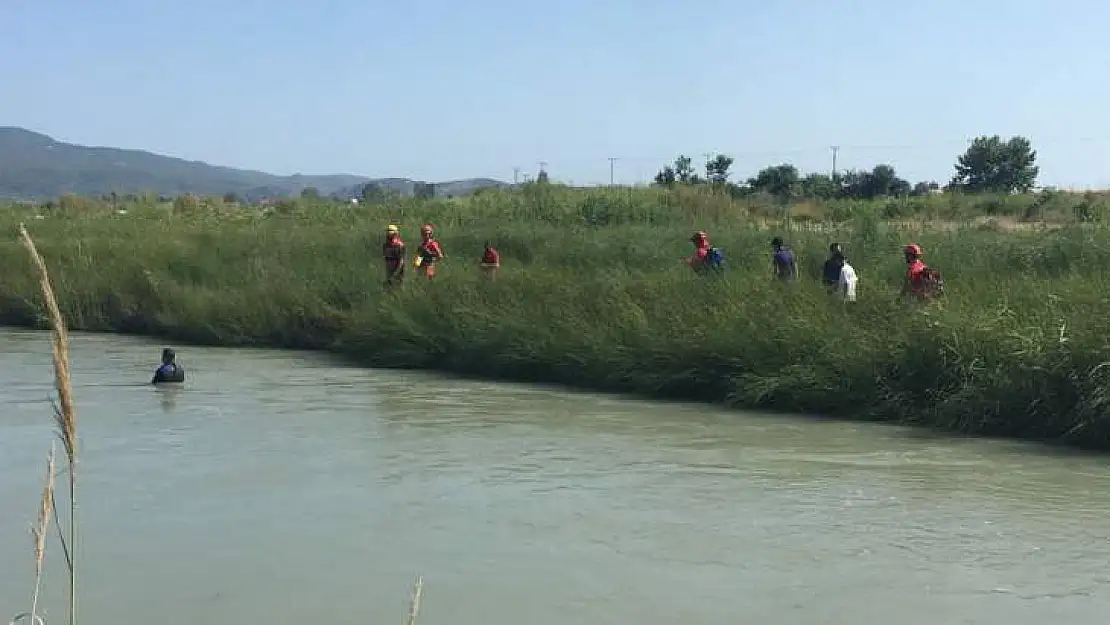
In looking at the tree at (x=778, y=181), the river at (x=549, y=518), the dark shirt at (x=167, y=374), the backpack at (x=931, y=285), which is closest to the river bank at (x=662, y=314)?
the backpack at (x=931, y=285)

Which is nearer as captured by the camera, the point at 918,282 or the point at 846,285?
the point at 918,282

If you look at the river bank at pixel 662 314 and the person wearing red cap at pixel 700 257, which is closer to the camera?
the river bank at pixel 662 314

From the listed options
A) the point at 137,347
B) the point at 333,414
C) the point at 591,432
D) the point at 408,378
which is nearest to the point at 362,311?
the point at 408,378

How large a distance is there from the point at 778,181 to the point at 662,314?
54766 millimetres

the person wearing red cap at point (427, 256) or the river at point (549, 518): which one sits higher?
the person wearing red cap at point (427, 256)

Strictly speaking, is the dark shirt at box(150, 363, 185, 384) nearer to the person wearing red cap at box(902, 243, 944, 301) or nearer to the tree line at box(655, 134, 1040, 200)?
the person wearing red cap at box(902, 243, 944, 301)

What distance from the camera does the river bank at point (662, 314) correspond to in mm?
11922

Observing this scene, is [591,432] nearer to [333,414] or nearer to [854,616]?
[333,414]

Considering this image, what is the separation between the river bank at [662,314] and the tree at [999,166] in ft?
163

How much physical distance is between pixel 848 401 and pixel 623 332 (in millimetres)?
3186

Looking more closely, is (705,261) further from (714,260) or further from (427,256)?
(427,256)

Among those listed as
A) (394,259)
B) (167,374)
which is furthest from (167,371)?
(394,259)

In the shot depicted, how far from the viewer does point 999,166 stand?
70312mm

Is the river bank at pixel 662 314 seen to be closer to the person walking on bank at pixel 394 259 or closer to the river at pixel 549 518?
the person walking on bank at pixel 394 259
